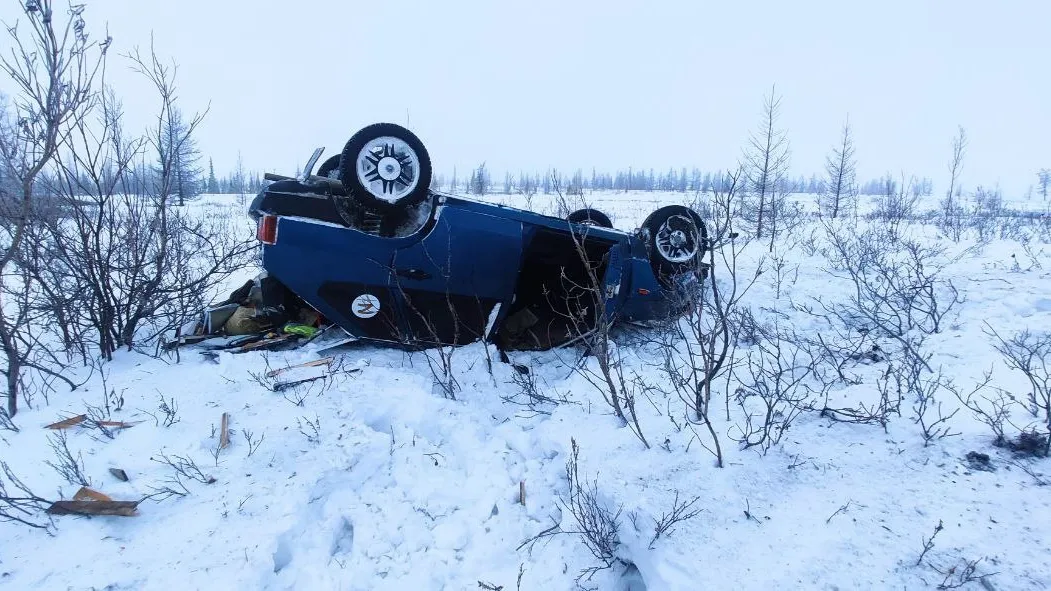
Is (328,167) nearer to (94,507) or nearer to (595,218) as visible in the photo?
(595,218)

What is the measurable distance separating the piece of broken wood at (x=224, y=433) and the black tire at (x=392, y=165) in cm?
189

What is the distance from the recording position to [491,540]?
7.52ft

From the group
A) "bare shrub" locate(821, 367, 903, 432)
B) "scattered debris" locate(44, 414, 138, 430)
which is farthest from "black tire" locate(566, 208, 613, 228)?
"scattered debris" locate(44, 414, 138, 430)

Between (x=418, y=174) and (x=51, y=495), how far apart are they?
3009mm

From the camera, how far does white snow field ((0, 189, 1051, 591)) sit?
1873 millimetres

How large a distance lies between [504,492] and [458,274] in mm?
2226

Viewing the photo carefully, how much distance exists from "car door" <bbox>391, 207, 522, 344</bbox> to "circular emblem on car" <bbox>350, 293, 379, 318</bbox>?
207mm

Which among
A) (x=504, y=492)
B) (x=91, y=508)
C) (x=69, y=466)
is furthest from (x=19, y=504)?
(x=504, y=492)

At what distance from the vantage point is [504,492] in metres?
2.62

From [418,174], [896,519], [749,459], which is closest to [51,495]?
[418,174]

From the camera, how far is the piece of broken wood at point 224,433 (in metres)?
2.81

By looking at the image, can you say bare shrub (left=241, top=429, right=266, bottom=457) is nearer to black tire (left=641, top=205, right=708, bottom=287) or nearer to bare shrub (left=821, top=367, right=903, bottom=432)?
bare shrub (left=821, top=367, right=903, bottom=432)

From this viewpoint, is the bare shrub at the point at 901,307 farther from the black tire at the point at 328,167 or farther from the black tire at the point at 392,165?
the black tire at the point at 328,167

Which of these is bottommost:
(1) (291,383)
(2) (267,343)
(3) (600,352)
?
(1) (291,383)
